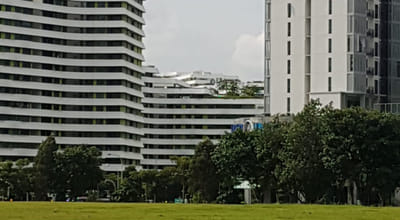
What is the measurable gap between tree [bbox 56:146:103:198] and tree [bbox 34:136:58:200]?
0.94 metres

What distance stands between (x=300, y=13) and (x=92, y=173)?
45874 millimetres

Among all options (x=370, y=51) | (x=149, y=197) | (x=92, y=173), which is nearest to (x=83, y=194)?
(x=92, y=173)

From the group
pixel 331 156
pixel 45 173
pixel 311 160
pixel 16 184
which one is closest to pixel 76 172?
pixel 45 173

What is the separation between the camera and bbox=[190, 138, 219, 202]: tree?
5681 inches

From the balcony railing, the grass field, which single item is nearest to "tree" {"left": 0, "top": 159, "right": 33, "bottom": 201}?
the balcony railing

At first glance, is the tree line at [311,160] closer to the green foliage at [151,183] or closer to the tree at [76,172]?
the tree at [76,172]

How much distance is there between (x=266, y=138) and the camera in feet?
414

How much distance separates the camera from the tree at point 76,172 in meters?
163

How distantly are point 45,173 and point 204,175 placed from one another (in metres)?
31.8

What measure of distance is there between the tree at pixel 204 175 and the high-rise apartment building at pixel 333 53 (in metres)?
27.5

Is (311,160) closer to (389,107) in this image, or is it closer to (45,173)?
(389,107)

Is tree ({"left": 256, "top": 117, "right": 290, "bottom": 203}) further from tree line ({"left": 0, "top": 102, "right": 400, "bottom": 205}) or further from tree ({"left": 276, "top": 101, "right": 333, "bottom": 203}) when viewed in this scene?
tree ({"left": 276, "top": 101, "right": 333, "bottom": 203})

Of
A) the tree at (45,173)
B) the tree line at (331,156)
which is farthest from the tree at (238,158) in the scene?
the tree at (45,173)

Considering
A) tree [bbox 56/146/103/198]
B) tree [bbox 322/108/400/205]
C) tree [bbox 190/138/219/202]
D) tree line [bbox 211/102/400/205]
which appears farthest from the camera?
tree [bbox 56/146/103/198]
